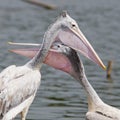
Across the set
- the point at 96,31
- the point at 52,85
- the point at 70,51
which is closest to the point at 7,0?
the point at 96,31

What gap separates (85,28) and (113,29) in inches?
46.4

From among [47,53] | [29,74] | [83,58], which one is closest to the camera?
[29,74]

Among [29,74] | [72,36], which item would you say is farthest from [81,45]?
[29,74]

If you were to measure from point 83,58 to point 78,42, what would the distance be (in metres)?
8.88

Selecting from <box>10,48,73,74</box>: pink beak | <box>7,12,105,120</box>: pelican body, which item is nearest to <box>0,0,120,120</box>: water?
<box>10,48,73,74</box>: pink beak

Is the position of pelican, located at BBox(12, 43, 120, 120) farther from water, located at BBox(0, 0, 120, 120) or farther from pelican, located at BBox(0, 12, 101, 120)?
water, located at BBox(0, 0, 120, 120)

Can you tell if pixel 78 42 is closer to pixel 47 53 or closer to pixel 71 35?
pixel 71 35

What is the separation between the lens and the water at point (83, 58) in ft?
45.1

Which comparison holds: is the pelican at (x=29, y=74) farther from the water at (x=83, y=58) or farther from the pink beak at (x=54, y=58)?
the water at (x=83, y=58)

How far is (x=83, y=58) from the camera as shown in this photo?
19438 mm

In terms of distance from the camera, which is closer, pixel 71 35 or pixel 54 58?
pixel 71 35

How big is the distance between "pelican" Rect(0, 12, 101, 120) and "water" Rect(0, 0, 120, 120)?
240 cm

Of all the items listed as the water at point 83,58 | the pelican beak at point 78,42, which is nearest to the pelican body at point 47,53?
the pelican beak at point 78,42

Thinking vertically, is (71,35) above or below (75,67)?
above
